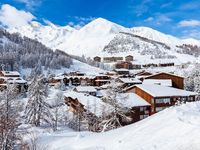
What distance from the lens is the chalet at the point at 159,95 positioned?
2530 inches

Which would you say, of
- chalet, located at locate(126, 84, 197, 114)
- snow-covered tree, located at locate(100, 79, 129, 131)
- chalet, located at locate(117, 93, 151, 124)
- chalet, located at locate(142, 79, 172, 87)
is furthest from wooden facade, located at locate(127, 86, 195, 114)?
snow-covered tree, located at locate(100, 79, 129, 131)

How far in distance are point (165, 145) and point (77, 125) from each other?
140ft

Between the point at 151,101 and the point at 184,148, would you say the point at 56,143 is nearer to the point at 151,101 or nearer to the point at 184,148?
the point at 184,148

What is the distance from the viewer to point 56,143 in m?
28.8

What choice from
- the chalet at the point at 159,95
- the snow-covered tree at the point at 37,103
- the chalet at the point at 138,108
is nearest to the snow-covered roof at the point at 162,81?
the chalet at the point at 159,95

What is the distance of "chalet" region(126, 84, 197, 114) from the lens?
64.2 m

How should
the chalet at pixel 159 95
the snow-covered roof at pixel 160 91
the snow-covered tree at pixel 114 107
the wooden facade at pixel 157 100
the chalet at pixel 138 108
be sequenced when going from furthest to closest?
the snow-covered roof at pixel 160 91 → the chalet at pixel 159 95 → the wooden facade at pixel 157 100 → the chalet at pixel 138 108 → the snow-covered tree at pixel 114 107

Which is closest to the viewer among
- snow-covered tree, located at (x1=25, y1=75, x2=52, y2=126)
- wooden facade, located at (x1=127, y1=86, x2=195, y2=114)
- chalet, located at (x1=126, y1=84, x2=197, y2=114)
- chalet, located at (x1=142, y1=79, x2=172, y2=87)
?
snow-covered tree, located at (x1=25, y1=75, x2=52, y2=126)

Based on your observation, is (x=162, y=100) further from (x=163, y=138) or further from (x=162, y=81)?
(x=163, y=138)

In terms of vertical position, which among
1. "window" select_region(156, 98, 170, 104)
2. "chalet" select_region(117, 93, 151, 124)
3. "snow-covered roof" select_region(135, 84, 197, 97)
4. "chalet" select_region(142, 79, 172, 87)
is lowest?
"chalet" select_region(117, 93, 151, 124)

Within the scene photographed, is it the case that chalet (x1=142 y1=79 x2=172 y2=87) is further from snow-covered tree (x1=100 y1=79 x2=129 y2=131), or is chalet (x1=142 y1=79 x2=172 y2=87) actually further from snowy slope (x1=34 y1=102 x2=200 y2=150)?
snowy slope (x1=34 y1=102 x2=200 y2=150)

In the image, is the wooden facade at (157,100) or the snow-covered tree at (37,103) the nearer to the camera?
the snow-covered tree at (37,103)

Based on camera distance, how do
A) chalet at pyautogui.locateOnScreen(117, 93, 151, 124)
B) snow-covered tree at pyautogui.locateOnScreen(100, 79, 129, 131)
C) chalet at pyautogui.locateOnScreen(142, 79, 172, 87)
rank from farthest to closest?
→ chalet at pyautogui.locateOnScreen(142, 79, 172, 87)
chalet at pyautogui.locateOnScreen(117, 93, 151, 124)
snow-covered tree at pyautogui.locateOnScreen(100, 79, 129, 131)

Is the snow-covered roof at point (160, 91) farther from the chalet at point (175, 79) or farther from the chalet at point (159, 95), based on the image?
the chalet at point (175, 79)
